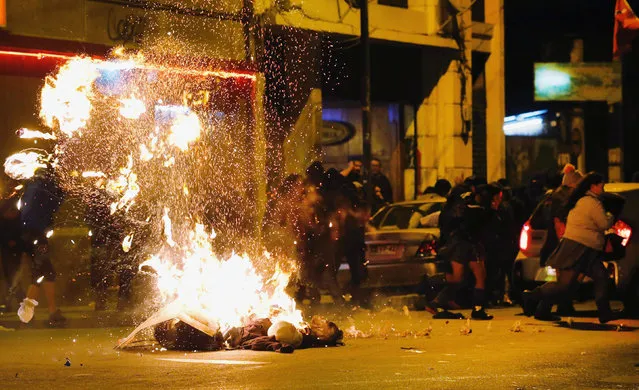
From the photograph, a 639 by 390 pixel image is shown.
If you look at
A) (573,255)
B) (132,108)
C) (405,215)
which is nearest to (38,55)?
(132,108)

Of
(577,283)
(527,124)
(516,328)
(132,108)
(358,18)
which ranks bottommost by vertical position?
(516,328)

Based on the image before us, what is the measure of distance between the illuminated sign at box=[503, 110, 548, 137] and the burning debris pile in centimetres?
1395

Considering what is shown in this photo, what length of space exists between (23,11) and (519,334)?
29.2 feet

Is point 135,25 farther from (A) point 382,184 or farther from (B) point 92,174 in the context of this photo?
(A) point 382,184

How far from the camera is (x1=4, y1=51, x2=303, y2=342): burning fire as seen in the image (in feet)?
41.8

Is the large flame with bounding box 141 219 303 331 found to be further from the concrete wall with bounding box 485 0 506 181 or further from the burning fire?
the concrete wall with bounding box 485 0 506 181

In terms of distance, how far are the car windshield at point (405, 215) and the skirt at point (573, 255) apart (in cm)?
369

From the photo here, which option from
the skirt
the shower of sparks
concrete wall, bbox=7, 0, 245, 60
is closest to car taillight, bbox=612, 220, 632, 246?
the skirt

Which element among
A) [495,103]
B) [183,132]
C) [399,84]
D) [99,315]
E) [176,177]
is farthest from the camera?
[495,103]

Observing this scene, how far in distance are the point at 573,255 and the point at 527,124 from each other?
66.4 ft

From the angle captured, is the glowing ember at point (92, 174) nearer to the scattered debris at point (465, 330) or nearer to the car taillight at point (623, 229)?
the scattered debris at point (465, 330)

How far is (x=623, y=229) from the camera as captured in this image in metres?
13.1

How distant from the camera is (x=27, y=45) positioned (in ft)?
52.3

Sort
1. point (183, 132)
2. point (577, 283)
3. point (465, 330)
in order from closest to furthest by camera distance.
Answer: point (465, 330), point (577, 283), point (183, 132)
